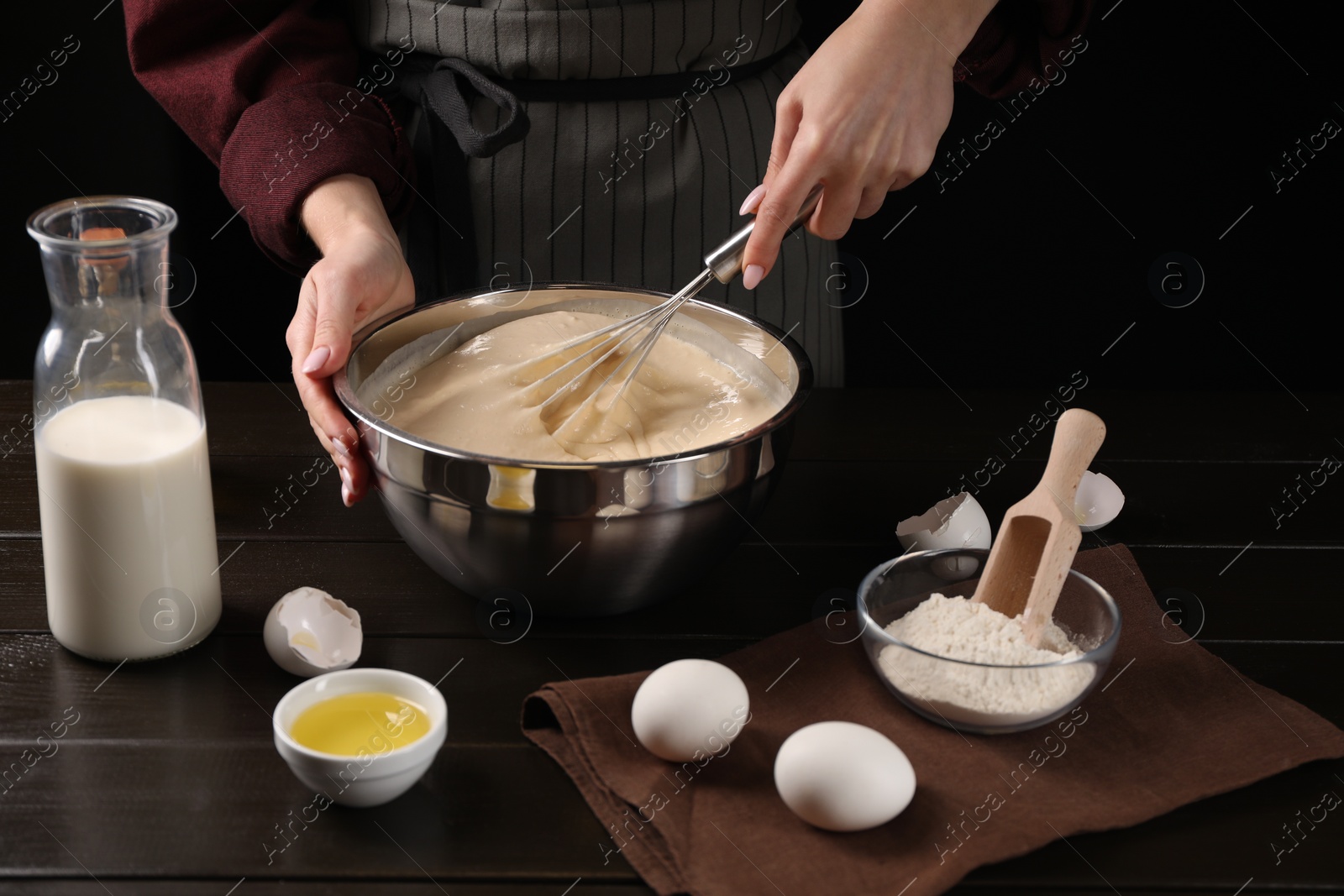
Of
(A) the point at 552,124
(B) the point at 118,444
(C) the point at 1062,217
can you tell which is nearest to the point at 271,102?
(A) the point at 552,124

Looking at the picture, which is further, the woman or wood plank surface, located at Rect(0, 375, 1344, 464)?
wood plank surface, located at Rect(0, 375, 1344, 464)

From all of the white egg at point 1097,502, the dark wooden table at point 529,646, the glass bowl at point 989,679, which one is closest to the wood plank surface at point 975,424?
the dark wooden table at point 529,646

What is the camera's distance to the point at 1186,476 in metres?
1.26

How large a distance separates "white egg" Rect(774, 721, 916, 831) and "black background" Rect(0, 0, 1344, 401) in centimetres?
131

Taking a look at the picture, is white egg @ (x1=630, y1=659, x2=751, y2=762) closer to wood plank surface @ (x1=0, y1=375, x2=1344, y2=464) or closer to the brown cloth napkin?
the brown cloth napkin

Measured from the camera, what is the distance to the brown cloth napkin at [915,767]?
2.41 feet

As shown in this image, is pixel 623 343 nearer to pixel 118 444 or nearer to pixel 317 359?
pixel 317 359

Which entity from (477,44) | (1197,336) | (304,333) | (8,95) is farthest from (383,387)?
(1197,336)

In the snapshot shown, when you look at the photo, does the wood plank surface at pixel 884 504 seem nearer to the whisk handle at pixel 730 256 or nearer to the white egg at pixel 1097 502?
the white egg at pixel 1097 502

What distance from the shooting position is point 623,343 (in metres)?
1.10

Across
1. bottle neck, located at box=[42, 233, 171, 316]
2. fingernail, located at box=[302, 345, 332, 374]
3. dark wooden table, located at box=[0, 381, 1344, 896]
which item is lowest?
dark wooden table, located at box=[0, 381, 1344, 896]

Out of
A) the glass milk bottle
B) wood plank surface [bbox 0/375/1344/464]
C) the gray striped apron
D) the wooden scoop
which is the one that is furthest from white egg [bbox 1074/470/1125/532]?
the glass milk bottle

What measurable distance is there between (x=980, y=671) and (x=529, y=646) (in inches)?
13.8

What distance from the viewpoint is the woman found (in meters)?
1.07
